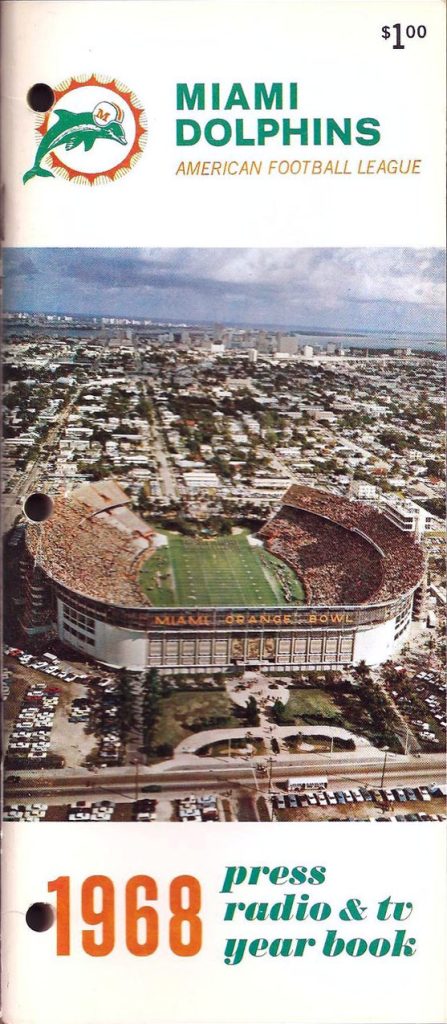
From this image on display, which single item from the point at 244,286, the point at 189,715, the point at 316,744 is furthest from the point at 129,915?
the point at 244,286

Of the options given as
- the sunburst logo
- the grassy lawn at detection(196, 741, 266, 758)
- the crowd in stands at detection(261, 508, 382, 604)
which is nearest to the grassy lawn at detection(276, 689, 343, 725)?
the grassy lawn at detection(196, 741, 266, 758)

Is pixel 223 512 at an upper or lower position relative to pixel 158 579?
upper

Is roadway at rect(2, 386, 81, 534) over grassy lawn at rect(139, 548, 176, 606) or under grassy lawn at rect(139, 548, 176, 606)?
over

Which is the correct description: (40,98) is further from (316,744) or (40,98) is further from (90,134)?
(316,744)

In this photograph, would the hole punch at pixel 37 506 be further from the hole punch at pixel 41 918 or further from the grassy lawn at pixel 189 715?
the hole punch at pixel 41 918

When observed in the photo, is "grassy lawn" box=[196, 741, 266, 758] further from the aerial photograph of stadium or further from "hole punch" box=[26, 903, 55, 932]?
"hole punch" box=[26, 903, 55, 932]

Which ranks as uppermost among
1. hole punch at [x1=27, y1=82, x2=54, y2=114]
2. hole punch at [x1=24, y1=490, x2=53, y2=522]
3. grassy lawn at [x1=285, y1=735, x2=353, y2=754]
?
hole punch at [x1=27, y1=82, x2=54, y2=114]

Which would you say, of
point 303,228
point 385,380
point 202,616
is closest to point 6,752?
point 202,616
